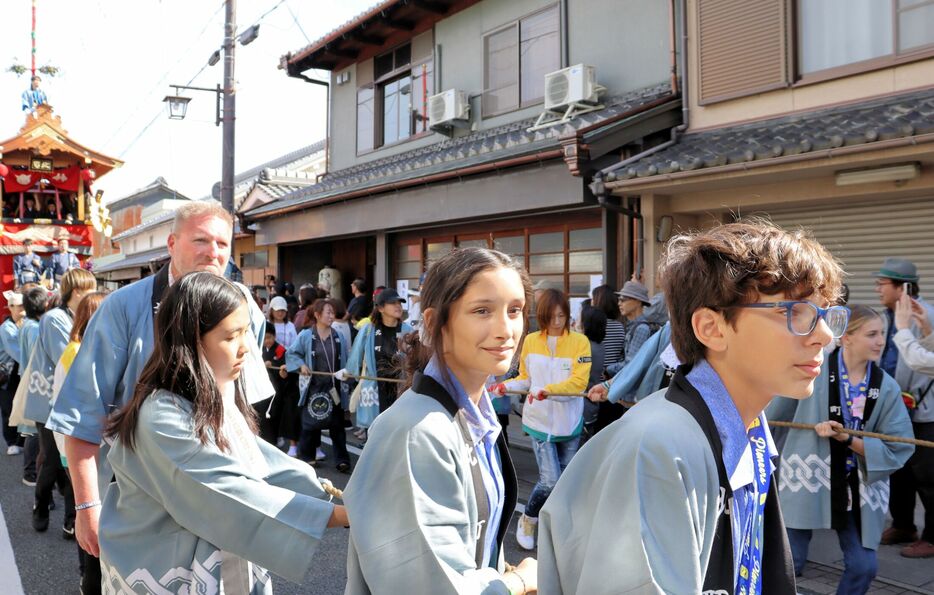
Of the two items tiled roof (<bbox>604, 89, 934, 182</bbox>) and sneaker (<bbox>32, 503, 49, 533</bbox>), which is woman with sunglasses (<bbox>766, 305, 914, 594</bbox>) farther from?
sneaker (<bbox>32, 503, 49, 533</bbox>)

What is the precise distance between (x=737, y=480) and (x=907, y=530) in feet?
16.8

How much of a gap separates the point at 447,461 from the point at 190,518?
36.4 inches

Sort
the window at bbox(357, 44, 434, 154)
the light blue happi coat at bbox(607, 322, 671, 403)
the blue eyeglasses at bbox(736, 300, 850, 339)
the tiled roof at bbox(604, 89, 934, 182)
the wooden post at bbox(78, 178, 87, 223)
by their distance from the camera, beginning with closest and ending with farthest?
the blue eyeglasses at bbox(736, 300, 850, 339) → the light blue happi coat at bbox(607, 322, 671, 403) → the tiled roof at bbox(604, 89, 934, 182) → the wooden post at bbox(78, 178, 87, 223) → the window at bbox(357, 44, 434, 154)

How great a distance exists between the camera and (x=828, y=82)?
8.03 meters

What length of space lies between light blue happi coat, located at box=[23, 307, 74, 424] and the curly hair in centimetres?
542

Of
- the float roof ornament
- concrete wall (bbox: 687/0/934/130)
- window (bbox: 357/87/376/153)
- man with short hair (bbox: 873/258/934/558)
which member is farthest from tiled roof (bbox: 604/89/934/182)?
the float roof ornament

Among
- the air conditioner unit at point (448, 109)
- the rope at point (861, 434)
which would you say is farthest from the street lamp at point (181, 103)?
the rope at point (861, 434)

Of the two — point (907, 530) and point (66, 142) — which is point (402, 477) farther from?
point (66, 142)

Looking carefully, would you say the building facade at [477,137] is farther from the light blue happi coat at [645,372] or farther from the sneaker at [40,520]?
the sneaker at [40,520]

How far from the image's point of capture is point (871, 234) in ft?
25.4

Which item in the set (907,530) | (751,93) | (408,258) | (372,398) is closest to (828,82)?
(751,93)

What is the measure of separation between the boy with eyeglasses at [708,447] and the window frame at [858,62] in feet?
23.0

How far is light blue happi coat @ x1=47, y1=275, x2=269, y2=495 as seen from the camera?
283cm

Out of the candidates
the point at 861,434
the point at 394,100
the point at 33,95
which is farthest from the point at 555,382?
the point at 33,95
